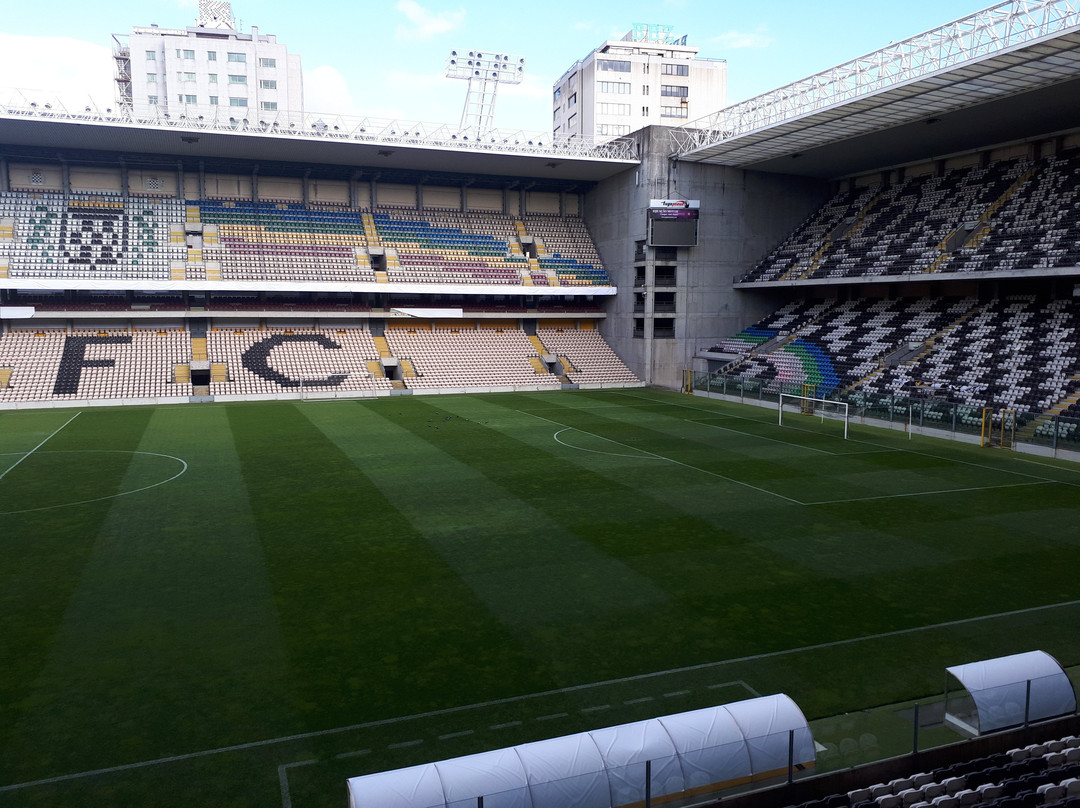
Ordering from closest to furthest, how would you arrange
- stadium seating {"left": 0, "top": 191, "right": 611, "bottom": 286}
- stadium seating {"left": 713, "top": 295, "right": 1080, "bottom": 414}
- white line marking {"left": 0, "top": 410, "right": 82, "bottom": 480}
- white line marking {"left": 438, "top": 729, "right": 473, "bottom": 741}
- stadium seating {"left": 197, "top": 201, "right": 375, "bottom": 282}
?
white line marking {"left": 438, "top": 729, "right": 473, "bottom": 741} < white line marking {"left": 0, "top": 410, "right": 82, "bottom": 480} < stadium seating {"left": 713, "top": 295, "right": 1080, "bottom": 414} < stadium seating {"left": 0, "top": 191, "right": 611, "bottom": 286} < stadium seating {"left": 197, "top": 201, "right": 375, "bottom": 282}

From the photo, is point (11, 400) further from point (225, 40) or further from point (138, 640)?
point (225, 40)

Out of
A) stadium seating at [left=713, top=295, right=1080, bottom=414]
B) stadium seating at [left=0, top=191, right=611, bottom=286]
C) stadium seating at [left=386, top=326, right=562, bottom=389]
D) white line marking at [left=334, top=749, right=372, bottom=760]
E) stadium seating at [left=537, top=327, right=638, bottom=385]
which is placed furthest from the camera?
stadium seating at [left=537, top=327, right=638, bottom=385]

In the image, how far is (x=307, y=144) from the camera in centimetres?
3838

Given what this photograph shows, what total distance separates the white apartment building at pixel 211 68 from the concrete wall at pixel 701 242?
39.6 meters

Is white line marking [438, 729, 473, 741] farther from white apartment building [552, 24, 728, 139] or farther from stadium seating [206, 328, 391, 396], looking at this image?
white apartment building [552, 24, 728, 139]

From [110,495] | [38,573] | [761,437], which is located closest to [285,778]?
[38,573]

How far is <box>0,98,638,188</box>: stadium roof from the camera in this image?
1388 inches

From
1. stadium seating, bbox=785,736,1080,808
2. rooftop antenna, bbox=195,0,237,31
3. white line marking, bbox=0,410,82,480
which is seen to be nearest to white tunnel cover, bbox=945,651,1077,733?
stadium seating, bbox=785,736,1080,808

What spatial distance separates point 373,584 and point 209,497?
7.18 m

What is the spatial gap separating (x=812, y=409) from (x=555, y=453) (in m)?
13.2

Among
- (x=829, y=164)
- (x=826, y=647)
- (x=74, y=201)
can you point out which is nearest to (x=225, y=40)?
(x=74, y=201)

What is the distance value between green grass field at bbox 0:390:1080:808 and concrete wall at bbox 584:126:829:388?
21201mm

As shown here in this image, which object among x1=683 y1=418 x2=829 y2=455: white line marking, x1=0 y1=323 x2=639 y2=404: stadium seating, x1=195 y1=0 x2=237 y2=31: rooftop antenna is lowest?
x1=683 y1=418 x2=829 y2=455: white line marking

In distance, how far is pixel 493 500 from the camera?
17469 millimetres
